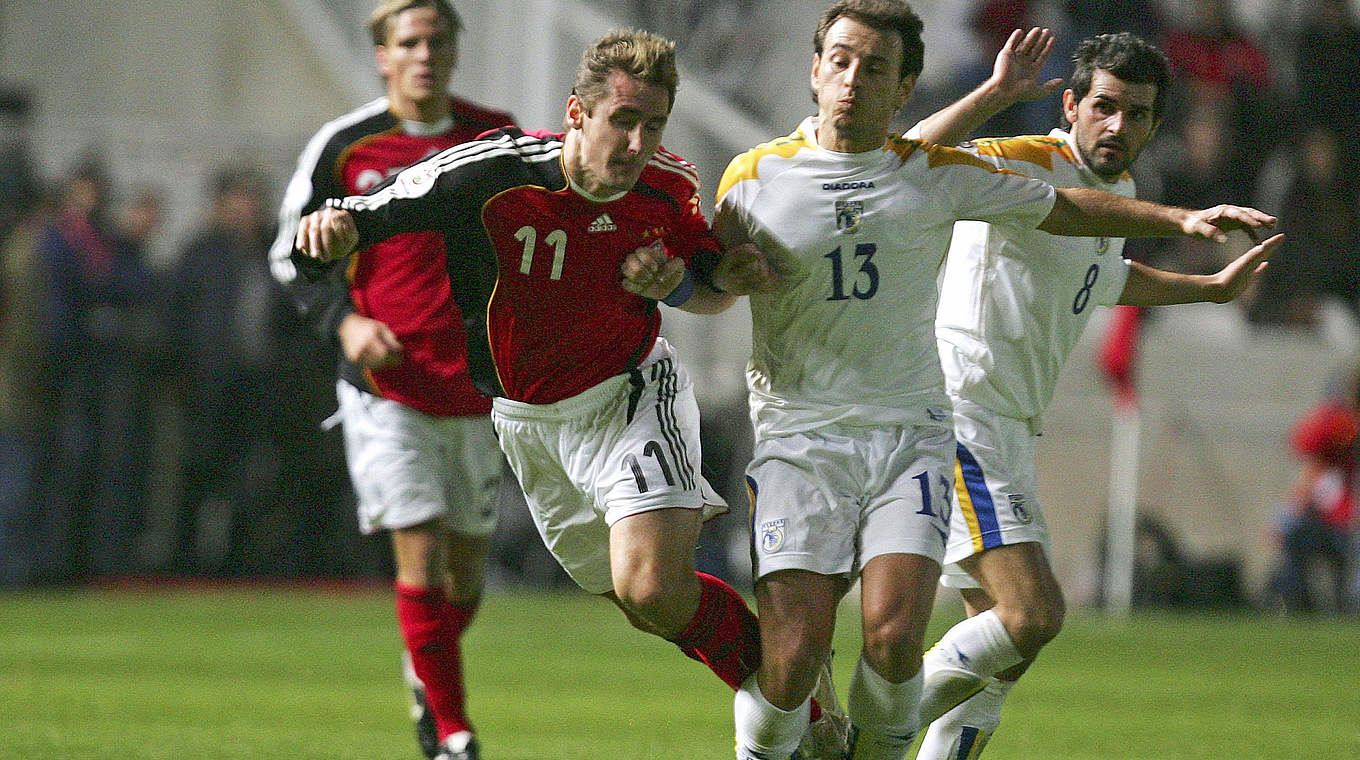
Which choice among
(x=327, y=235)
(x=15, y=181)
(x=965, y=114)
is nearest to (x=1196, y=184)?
(x=15, y=181)

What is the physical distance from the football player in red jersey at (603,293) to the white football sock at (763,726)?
0.31 ft

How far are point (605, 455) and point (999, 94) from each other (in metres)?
1.49

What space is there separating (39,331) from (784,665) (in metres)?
9.34

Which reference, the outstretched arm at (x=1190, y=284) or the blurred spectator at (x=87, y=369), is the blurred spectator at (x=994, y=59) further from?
the outstretched arm at (x=1190, y=284)

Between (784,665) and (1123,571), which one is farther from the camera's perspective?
(1123,571)

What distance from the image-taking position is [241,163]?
14.8 meters

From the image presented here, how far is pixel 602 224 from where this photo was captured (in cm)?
504

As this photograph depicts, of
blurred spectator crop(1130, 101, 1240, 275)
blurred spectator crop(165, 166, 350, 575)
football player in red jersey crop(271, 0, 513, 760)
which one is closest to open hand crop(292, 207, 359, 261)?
football player in red jersey crop(271, 0, 513, 760)

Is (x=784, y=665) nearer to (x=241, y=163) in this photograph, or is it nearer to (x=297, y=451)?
(x=297, y=451)

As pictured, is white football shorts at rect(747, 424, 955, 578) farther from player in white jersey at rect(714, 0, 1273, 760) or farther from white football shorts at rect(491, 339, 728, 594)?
white football shorts at rect(491, 339, 728, 594)

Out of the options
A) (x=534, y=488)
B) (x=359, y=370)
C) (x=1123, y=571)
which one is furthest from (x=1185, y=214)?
(x=1123, y=571)

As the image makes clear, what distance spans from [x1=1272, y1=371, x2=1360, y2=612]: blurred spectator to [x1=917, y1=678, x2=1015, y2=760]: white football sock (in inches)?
364

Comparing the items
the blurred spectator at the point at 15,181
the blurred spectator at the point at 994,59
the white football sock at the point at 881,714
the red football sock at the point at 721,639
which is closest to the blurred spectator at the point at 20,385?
the blurred spectator at the point at 15,181

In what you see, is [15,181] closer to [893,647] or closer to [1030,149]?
[1030,149]
